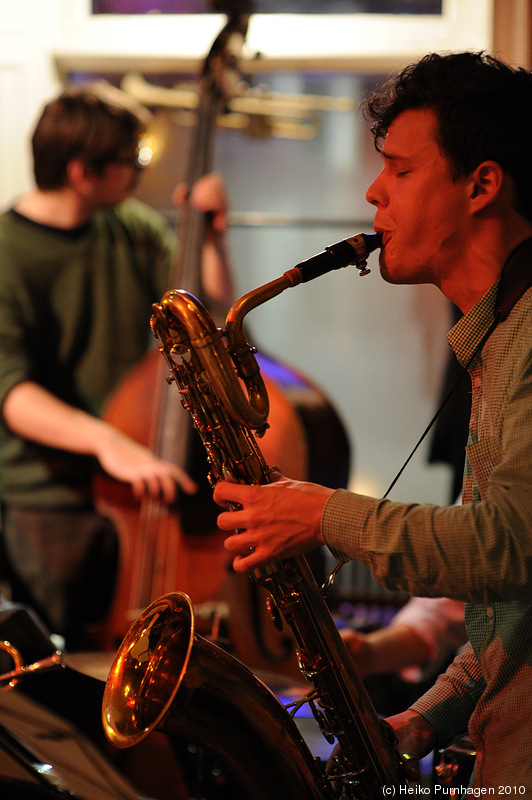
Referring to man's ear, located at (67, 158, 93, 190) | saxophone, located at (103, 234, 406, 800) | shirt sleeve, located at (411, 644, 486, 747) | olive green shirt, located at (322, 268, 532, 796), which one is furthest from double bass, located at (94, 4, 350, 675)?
olive green shirt, located at (322, 268, 532, 796)

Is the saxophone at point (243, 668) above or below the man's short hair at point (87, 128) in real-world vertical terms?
below

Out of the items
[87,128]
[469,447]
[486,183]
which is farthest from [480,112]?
[87,128]

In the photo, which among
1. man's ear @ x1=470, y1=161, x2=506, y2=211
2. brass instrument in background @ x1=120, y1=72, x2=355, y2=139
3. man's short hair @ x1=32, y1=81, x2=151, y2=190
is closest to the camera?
man's ear @ x1=470, y1=161, x2=506, y2=211

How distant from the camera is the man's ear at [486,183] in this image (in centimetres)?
109

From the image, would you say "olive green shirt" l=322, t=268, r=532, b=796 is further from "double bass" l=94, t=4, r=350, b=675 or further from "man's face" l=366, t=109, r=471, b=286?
"double bass" l=94, t=4, r=350, b=675

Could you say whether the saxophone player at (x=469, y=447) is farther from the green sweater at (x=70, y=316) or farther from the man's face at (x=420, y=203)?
the green sweater at (x=70, y=316)

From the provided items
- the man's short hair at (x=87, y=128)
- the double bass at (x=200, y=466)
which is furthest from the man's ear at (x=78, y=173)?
the double bass at (x=200, y=466)

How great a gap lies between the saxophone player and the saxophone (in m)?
0.08

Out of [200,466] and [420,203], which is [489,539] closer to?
[420,203]

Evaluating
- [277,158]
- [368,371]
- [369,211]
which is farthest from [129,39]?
[368,371]

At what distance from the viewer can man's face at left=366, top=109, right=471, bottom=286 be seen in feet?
3.64

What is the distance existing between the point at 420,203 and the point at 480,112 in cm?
14

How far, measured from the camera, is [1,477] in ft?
9.73

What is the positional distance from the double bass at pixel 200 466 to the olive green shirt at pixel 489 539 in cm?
120
